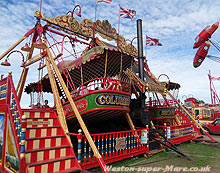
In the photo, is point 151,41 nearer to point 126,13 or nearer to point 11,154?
point 126,13

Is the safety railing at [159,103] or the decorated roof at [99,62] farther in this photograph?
the safety railing at [159,103]

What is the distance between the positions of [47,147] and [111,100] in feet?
9.17

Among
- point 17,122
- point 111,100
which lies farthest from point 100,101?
point 17,122

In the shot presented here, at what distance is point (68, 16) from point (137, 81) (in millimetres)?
5646

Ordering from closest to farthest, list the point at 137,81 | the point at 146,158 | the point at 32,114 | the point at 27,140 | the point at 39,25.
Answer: the point at 27,140 < the point at 32,114 < the point at 146,158 < the point at 39,25 < the point at 137,81

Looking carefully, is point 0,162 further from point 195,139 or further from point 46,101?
point 195,139

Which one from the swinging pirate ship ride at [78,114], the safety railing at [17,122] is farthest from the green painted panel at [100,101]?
the safety railing at [17,122]

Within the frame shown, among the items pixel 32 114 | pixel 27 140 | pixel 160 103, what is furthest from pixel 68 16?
pixel 160 103

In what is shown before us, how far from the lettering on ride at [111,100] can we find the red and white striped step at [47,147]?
1752 millimetres

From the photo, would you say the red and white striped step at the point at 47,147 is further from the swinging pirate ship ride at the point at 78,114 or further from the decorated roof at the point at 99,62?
the decorated roof at the point at 99,62

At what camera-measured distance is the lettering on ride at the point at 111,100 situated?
21.5 ft

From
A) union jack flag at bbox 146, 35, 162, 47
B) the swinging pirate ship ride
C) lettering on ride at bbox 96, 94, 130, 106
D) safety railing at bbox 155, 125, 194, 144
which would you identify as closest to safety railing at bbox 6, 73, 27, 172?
the swinging pirate ship ride

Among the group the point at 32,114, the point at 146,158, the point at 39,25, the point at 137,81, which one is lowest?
the point at 146,158

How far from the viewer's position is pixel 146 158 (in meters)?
7.93
